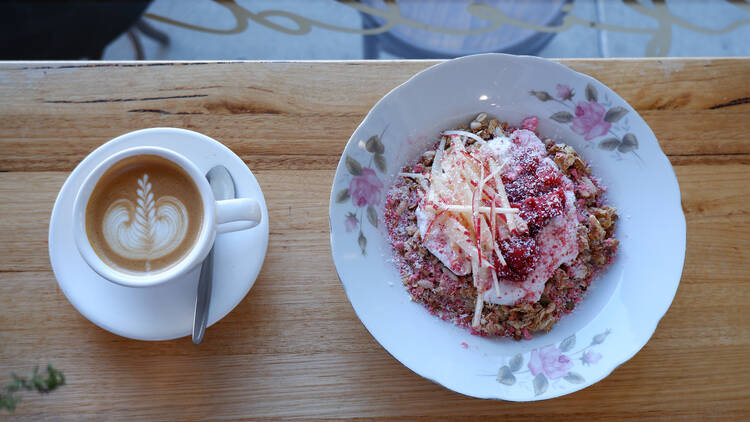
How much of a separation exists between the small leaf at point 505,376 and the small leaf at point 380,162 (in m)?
0.50

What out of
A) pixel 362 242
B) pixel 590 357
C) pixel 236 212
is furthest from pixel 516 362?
pixel 236 212

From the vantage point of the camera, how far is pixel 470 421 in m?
1.22

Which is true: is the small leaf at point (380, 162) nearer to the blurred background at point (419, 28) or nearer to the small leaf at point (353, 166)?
the small leaf at point (353, 166)

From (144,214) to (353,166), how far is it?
0.44 meters

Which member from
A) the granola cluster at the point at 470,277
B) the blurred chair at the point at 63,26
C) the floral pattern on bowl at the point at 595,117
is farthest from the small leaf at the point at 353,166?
the blurred chair at the point at 63,26


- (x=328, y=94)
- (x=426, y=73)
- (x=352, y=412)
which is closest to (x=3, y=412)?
(x=352, y=412)

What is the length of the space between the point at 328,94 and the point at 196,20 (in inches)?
42.0

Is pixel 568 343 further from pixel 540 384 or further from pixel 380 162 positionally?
pixel 380 162

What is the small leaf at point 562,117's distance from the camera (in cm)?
120

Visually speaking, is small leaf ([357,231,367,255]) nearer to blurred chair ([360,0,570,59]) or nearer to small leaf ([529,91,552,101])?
small leaf ([529,91,552,101])

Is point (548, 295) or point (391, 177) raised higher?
point (391, 177)

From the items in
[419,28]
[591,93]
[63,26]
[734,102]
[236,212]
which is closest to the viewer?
[236,212]

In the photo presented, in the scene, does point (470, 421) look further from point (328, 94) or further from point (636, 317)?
point (328, 94)

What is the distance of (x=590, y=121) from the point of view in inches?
47.1
